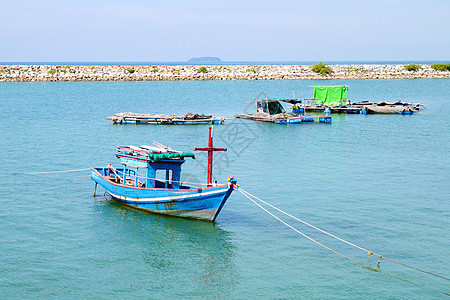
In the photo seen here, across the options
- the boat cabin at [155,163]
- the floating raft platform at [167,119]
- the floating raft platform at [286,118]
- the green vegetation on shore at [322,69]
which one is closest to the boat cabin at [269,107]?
the floating raft platform at [286,118]

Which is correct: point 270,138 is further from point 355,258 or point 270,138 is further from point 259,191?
point 355,258

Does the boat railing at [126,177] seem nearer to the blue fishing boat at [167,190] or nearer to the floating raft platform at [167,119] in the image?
the blue fishing boat at [167,190]

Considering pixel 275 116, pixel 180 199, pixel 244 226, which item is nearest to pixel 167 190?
pixel 180 199

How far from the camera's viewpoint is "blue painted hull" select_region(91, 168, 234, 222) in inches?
961

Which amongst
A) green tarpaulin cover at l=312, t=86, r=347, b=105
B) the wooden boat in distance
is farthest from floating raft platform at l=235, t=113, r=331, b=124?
green tarpaulin cover at l=312, t=86, r=347, b=105

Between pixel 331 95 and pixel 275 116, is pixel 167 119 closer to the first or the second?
pixel 275 116

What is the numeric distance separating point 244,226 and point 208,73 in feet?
469

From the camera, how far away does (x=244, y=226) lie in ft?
82.9

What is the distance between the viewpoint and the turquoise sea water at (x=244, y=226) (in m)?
19.5

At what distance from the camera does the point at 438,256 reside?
21844 mm

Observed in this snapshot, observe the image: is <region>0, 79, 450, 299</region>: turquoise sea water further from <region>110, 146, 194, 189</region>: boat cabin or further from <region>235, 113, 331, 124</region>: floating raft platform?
<region>235, 113, 331, 124</region>: floating raft platform

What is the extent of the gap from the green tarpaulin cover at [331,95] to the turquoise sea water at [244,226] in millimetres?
26803

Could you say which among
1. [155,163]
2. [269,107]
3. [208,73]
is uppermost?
[208,73]

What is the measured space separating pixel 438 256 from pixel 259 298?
8711 millimetres
